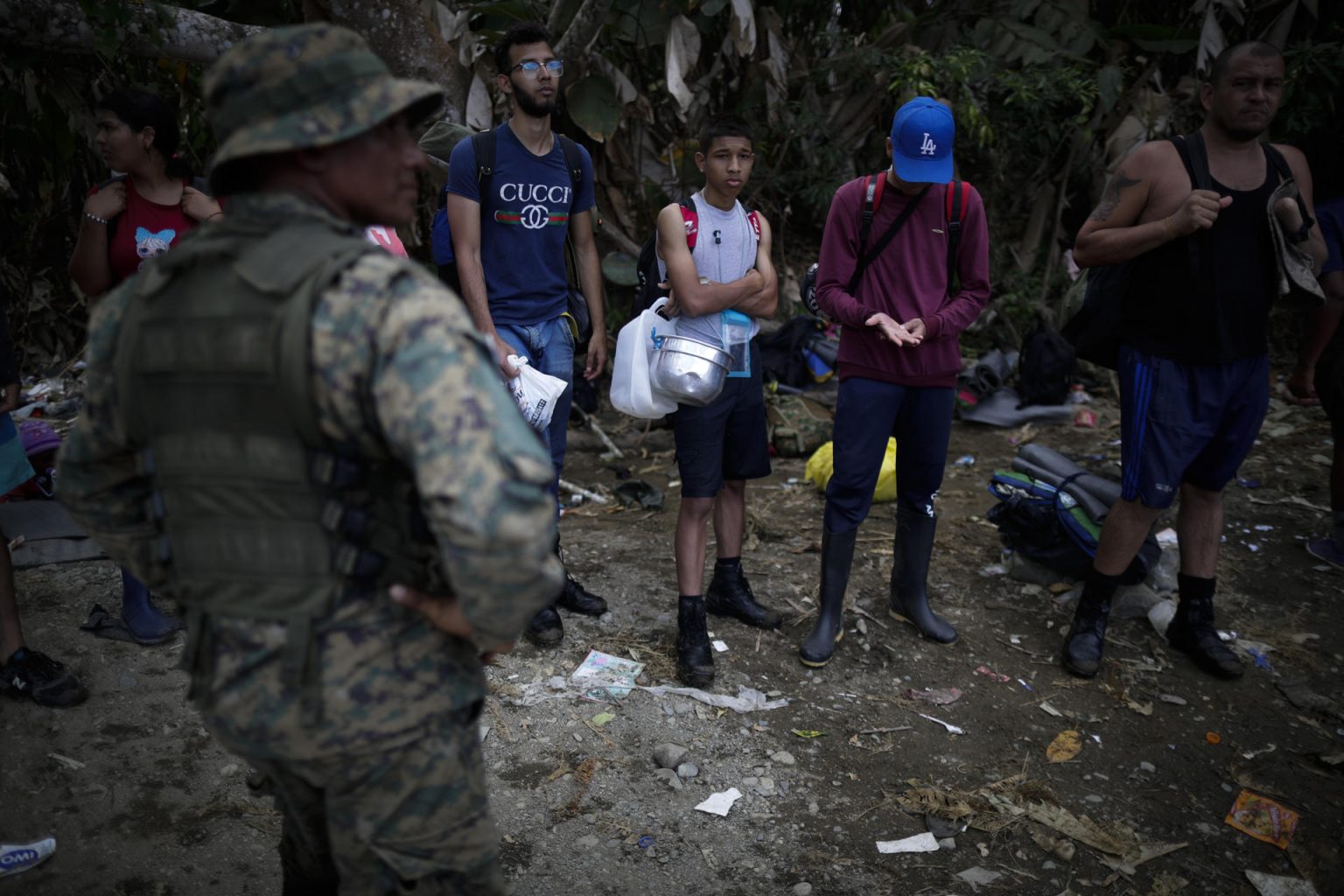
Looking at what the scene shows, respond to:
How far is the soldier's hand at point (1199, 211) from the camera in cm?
336

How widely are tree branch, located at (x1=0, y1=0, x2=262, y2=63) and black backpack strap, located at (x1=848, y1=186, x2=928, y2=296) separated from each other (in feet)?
11.6

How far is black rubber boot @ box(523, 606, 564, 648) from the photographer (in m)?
3.97

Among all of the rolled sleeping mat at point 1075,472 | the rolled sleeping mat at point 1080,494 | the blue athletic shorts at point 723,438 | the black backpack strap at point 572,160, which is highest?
the black backpack strap at point 572,160

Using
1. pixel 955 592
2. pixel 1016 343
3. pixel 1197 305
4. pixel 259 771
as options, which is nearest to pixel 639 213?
pixel 1016 343

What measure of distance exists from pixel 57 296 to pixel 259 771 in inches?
346

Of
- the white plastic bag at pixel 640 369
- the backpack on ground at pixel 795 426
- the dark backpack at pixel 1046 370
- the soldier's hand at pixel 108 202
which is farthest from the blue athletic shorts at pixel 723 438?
the dark backpack at pixel 1046 370

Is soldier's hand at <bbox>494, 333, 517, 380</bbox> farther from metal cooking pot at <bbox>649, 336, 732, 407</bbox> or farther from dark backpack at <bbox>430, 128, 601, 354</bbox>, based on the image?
metal cooking pot at <bbox>649, 336, 732, 407</bbox>

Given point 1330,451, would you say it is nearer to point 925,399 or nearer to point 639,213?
point 925,399

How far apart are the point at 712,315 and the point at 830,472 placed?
232 centimetres

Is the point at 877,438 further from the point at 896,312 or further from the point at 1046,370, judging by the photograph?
the point at 1046,370

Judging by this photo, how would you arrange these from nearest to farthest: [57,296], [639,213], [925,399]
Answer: [925,399]
[639,213]
[57,296]

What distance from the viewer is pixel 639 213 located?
26.0 feet

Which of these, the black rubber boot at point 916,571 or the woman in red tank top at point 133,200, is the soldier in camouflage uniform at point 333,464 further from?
the black rubber boot at point 916,571

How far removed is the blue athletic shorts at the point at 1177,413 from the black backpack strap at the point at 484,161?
8.73 feet
